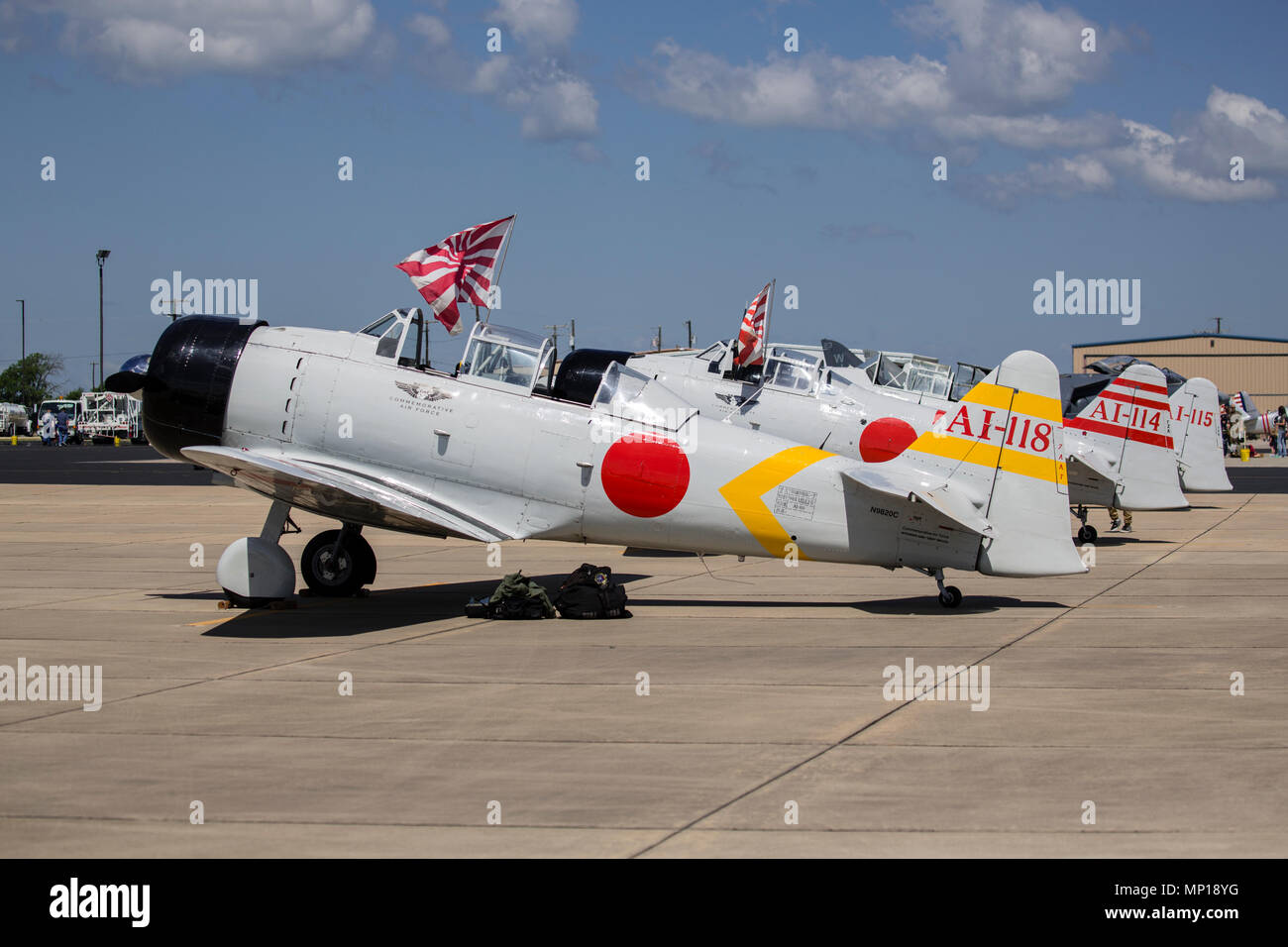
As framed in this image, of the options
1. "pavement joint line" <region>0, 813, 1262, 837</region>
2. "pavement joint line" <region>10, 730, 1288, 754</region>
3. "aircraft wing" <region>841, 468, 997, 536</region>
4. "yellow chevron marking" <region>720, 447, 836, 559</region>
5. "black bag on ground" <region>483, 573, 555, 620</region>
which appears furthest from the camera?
"black bag on ground" <region>483, 573, 555, 620</region>

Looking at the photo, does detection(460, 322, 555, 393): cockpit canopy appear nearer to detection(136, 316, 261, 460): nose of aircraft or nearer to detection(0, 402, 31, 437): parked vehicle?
detection(136, 316, 261, 460): nose of aircraft

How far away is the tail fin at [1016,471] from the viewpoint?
39.1ft

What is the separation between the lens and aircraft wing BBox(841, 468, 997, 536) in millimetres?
11805

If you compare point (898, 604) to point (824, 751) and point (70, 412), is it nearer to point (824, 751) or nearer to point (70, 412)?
point (824, 751)

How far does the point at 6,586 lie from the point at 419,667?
752cm

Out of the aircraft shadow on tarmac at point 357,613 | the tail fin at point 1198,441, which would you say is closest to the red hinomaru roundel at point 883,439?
the aircraft shadow on tarmac at point 357,613

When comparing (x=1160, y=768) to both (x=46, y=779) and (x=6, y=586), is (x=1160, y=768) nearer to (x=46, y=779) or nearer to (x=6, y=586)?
(x=46, y=779)

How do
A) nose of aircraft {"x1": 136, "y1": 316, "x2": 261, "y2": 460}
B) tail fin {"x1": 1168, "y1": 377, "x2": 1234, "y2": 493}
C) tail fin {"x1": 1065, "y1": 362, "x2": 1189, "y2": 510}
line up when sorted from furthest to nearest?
tail fin {"x1": 1168, "y1": 377, "x2": 1234, "y2": 493} → tail fin {"x1": 1065, "y1": 362, "x2": 1189, "y2": 510} → nose of aircraft {"x1": 136, "y1": 316, "x2": 261, "y2": 460}

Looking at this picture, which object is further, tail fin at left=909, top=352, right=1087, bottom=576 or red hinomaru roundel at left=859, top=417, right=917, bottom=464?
red hinomaru roundel at left=859, top=417, right=917, bottom=464

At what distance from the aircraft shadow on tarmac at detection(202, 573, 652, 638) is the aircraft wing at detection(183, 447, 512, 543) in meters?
0.93

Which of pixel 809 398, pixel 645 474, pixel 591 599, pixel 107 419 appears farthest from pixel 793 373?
pixel 107 419

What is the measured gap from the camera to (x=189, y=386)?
1278cm

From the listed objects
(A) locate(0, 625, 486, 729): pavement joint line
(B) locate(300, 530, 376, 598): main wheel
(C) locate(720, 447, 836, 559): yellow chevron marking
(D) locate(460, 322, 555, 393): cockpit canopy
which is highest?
(D) locate(460, 322, 555, 393): cockpit canopy

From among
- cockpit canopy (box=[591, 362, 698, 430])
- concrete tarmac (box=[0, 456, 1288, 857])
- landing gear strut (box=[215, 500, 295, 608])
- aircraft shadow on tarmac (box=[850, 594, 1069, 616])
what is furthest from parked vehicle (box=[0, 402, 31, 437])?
aircraft shadow on tarmac (box=[850, 594, 1069, 616])
